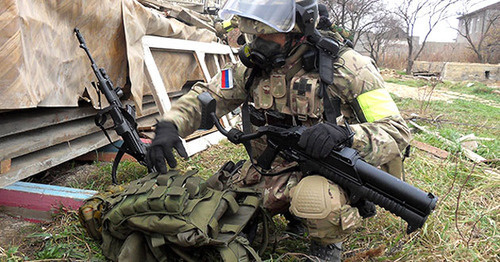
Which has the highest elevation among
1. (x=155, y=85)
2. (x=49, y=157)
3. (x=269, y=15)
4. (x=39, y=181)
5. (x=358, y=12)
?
(x=358, y=12)

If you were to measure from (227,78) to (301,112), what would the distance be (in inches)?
21.6

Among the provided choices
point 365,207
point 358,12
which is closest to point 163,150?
point 365,207

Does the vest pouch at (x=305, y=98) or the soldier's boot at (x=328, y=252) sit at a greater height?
the vest pouch at (x=305, y=98)

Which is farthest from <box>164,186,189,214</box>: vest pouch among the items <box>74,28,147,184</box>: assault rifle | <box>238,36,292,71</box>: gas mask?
<box>74,28,147,184</box>: assault rifle

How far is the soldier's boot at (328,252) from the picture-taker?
195cm

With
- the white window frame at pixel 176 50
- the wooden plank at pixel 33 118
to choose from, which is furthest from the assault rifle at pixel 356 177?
the white window frame at pixel 176 50

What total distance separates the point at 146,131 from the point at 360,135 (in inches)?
99.4

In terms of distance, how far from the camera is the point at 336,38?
223 centimetres

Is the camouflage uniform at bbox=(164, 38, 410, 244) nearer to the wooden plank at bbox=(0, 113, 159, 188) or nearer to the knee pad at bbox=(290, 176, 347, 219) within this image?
the knee pad at bbox=(290, 176, 347, 219)

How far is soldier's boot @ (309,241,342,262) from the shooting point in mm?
1953

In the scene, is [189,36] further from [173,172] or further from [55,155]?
[173,172]

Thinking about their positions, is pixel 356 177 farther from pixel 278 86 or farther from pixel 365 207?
pixel 278 86

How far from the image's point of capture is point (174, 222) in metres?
1.63

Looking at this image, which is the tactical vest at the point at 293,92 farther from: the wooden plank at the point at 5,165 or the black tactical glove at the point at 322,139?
the wooden plank at the point at 5,165
